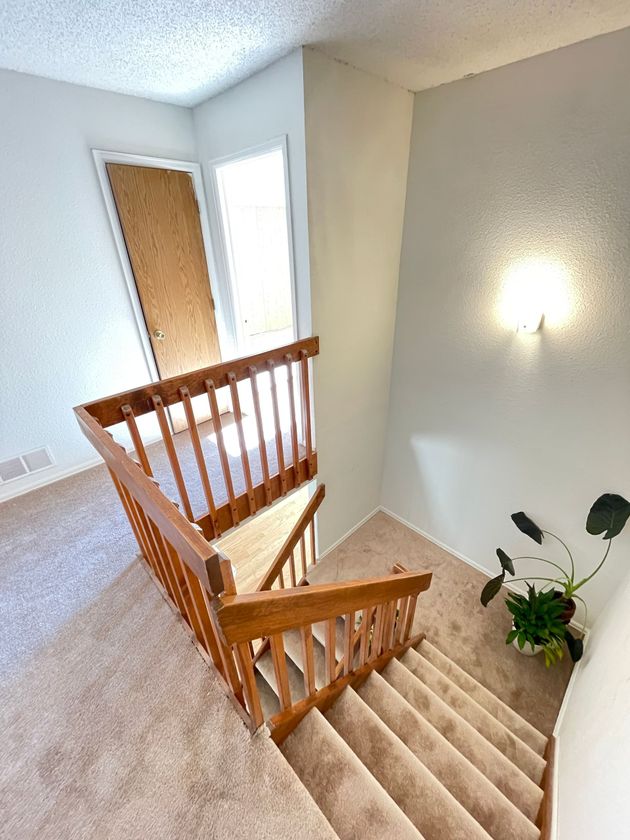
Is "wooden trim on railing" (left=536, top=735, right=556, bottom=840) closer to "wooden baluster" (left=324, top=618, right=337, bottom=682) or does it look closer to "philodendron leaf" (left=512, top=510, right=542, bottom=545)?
"wooden baluster" (left=324, top=618, right=337, bottom=682)

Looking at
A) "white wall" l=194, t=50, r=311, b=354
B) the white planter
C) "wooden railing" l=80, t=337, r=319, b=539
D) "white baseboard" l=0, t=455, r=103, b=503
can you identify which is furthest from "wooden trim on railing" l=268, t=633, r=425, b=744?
"white baseboard" l=0, t=455, r=103, b=503

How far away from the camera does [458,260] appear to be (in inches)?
91.2

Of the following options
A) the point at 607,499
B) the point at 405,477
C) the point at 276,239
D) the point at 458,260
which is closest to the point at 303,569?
the point at 405,477

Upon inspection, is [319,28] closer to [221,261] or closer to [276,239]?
[221,261]

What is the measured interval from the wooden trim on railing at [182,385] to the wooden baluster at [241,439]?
39 mm

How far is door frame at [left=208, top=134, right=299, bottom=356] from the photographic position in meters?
1.94

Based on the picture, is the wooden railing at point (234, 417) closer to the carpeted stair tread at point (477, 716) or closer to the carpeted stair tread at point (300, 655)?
the carpeted stair tread at point (300, 655)

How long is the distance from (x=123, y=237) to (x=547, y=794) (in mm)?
4105

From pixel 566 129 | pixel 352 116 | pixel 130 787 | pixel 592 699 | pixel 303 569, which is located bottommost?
pixel 303 569

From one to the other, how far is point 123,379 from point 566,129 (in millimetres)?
3304

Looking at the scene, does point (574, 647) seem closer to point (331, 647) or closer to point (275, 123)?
point (331, 647)

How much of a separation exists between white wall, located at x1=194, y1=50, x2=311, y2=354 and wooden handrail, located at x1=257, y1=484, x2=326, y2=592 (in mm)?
1300

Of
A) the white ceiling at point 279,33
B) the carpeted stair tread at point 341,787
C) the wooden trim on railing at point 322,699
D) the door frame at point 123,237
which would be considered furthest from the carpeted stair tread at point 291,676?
the white ceiling at point 279,33

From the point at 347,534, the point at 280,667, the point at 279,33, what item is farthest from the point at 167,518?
the point at 347,534
